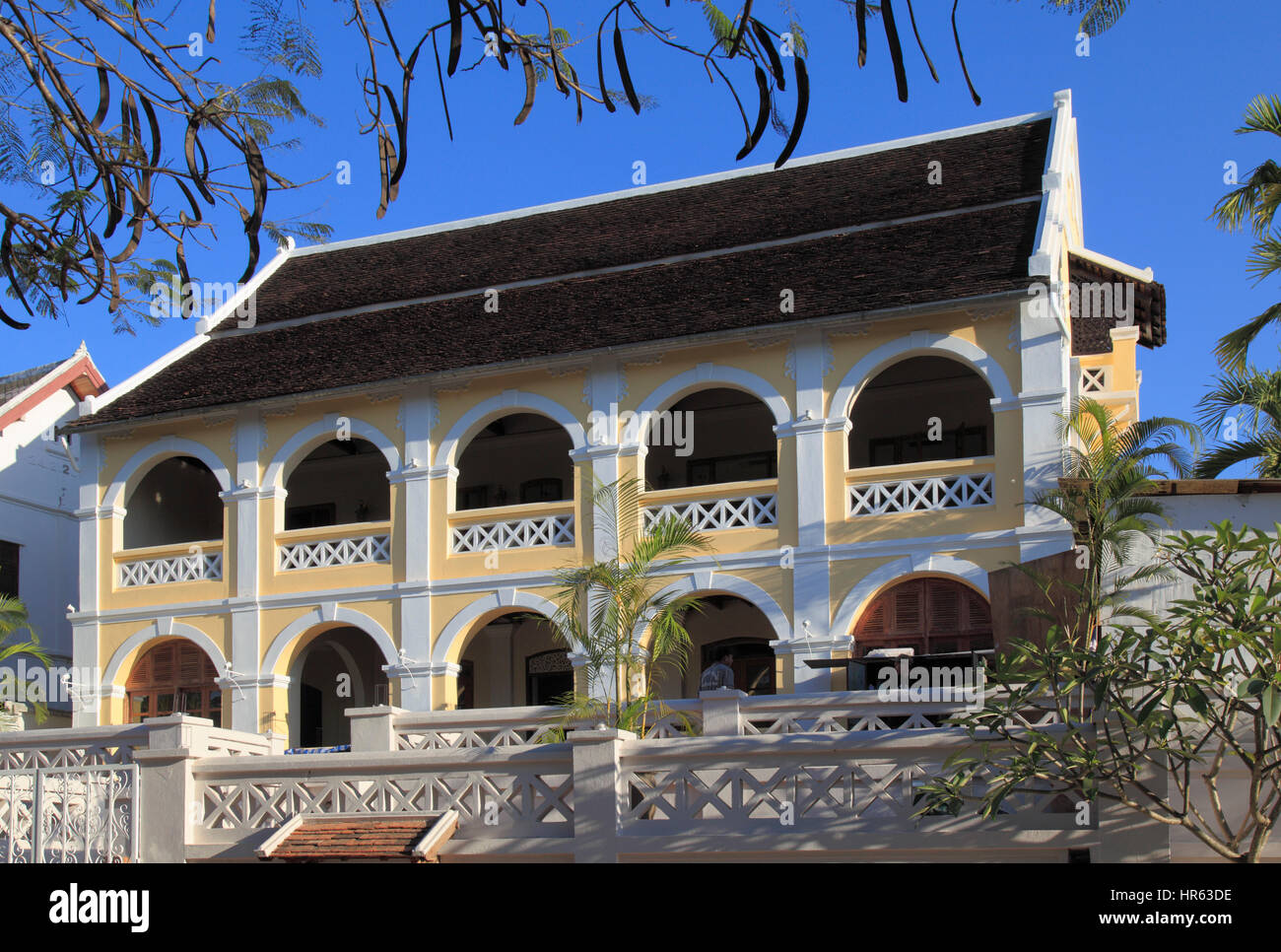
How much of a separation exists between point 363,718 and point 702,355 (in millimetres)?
8632

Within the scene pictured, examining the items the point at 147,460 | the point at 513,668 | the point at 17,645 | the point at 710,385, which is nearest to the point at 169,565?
the point at 147,460

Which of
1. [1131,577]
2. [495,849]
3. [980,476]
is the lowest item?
[495,849]

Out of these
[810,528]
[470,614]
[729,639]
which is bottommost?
[729,639]

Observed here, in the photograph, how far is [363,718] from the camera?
16.1 meters

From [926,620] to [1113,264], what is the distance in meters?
8.19

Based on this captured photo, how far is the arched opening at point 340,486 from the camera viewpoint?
2886 centimetres

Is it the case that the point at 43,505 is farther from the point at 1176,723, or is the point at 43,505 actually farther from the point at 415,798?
the point at 1176,723

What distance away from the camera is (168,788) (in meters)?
14.0

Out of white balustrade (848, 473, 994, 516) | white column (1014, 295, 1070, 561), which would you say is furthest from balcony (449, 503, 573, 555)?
white column (1014, 295, 1070, 561)

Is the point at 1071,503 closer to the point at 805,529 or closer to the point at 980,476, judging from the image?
the point at 980,476

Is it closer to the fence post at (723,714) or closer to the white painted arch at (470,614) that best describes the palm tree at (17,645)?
the white painted arch at (470,614)

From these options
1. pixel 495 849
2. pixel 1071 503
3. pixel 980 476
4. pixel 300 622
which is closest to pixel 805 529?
pixel 980 476

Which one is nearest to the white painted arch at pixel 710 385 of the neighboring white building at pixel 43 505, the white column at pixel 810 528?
the white column at pixel 810 528

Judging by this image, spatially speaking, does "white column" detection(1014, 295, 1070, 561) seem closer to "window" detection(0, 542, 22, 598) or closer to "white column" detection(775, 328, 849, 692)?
"white column" detection(775, 328, 849, 692)
